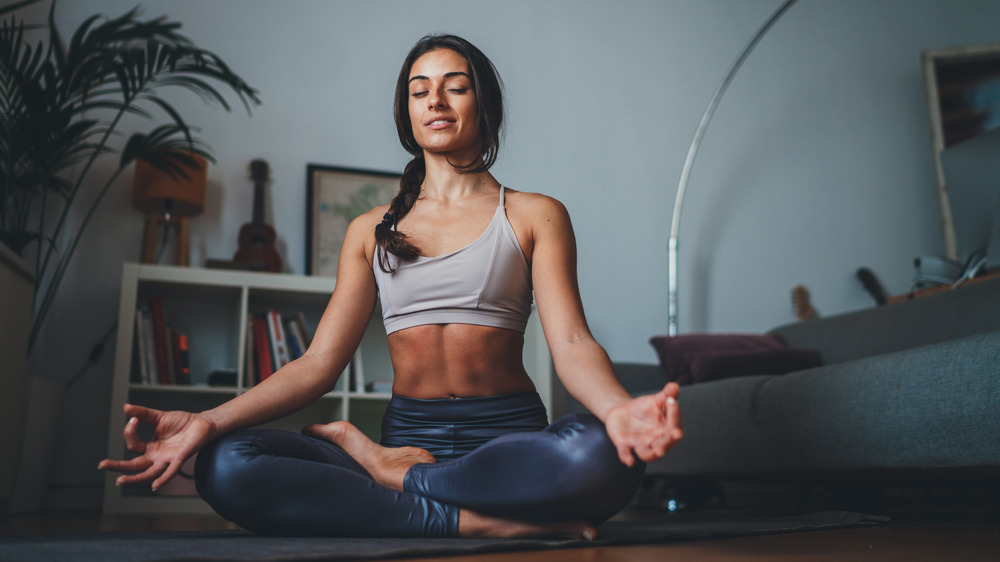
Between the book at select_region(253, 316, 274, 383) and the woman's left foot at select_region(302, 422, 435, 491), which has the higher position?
the book at select_region(253, 316, 274, 383)

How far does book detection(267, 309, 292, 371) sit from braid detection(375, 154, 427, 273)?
1509 mm

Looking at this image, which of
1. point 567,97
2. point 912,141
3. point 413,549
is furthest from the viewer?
point 912,141

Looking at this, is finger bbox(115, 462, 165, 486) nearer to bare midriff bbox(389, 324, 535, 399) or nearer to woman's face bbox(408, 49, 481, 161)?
bare midriff bbox(389, 324, 535, 399)

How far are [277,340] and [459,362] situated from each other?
5.75 ft

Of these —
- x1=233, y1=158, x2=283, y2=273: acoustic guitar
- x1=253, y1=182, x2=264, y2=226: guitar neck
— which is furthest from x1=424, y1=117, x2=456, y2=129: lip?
x1=253, y1=182, x2=264, y2=226: guitar neck

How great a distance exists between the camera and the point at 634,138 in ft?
12.9

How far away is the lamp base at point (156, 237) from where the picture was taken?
3.00m

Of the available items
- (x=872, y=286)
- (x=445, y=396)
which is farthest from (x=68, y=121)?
(x=872, y=286)

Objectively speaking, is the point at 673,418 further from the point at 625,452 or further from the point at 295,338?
the point at 295,338

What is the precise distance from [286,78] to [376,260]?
2196 mm

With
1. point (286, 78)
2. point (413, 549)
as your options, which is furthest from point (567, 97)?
point (413, 549)

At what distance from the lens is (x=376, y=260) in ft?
4.86

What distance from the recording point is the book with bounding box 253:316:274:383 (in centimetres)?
291

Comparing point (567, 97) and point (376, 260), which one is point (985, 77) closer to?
point (567, 97)
